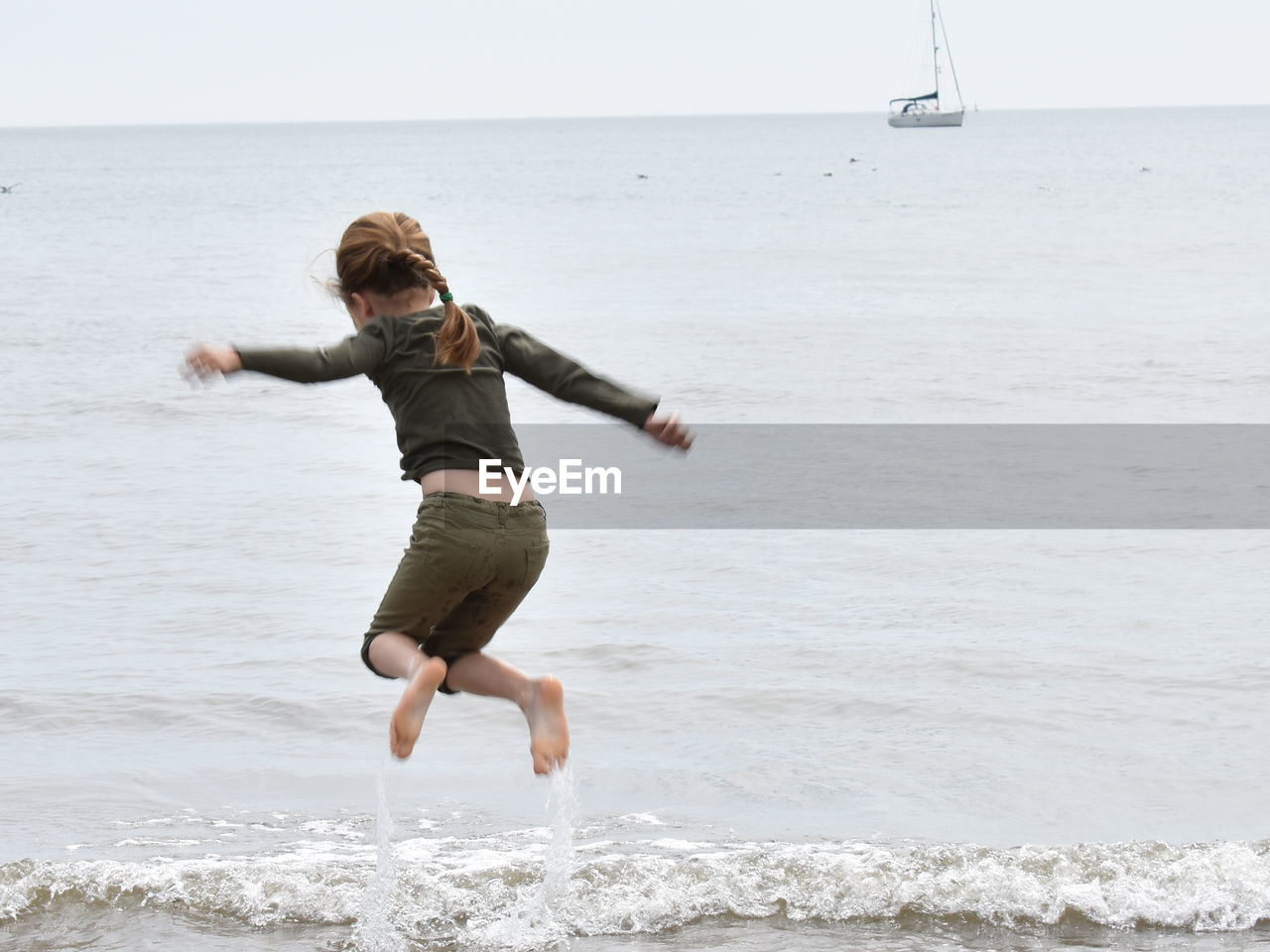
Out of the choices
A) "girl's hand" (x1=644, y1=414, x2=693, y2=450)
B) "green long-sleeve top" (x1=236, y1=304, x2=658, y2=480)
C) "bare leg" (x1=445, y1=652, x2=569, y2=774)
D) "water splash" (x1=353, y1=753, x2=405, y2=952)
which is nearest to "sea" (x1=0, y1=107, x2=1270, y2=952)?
"water splash" (x1=353, y1=753, x2=405, y2=952)

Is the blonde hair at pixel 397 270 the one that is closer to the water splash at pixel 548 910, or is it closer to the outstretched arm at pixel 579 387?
the outstretched arm at pixel 579 387

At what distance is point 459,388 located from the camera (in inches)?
167

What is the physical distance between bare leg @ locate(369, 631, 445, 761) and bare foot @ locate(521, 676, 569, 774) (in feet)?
0.95

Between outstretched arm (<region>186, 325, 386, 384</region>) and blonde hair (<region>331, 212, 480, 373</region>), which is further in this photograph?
blonde hair (<region>331, 212, 480, 373</region>)

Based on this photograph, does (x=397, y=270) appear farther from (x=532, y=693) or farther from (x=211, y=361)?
(x=532, y=693)

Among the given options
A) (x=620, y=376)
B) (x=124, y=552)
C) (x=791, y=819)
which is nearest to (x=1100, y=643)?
(x=791, y=819)

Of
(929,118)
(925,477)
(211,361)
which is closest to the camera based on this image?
(211,361)

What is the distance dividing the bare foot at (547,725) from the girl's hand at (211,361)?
1260 mm

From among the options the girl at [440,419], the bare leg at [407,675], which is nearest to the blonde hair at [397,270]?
the girl at [440,419]

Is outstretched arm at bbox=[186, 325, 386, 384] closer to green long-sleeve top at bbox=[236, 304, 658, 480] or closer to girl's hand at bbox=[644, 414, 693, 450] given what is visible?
green long-sleeve top at bbox=[236, 304, 658, 480]

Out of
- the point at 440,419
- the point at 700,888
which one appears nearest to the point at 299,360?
the point at 440,419

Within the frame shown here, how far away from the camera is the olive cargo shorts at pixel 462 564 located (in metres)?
4.29

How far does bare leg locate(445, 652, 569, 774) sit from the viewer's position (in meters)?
4.49

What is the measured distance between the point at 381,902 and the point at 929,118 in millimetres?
168005
